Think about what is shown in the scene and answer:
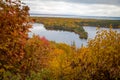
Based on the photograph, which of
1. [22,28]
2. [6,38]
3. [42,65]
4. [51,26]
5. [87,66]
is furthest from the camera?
[51,26]

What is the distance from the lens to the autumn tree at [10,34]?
18.7m

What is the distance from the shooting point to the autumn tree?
18703 millimetres

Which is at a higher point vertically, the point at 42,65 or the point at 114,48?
the point at 114,48

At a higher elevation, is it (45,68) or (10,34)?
(10,34)

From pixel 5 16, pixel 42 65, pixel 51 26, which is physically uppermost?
pixel 5 16

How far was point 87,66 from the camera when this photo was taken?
21.8 metres

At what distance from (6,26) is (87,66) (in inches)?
259

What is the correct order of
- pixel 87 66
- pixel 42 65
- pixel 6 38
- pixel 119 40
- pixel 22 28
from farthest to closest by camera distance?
pixel 42 65 < pixel 119 40 < pixel 87 66 < pixel 22 28 < pixel 6 38

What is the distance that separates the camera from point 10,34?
62.4ft

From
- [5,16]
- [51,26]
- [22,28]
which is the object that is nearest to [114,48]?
[22,28]

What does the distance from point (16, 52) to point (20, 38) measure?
93 cm

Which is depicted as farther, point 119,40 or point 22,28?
point 119,40

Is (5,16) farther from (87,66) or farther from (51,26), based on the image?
(51,26)

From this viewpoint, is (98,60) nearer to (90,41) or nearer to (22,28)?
(90,41)
